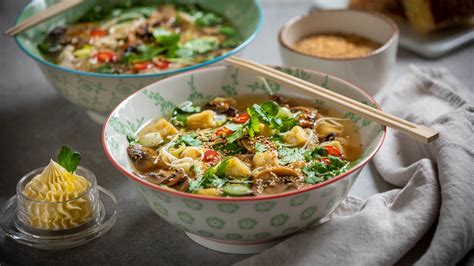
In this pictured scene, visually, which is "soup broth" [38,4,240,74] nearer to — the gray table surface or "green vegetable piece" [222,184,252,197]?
the gray table surface

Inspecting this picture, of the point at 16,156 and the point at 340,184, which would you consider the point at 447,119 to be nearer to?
the point at 340,184

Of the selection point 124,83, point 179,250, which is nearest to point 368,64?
point 124,83

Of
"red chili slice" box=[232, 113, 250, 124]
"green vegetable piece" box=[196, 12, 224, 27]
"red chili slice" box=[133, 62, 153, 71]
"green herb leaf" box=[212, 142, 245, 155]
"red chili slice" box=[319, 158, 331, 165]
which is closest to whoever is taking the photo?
"red chili slice" box=[319, 158, 331, 165]

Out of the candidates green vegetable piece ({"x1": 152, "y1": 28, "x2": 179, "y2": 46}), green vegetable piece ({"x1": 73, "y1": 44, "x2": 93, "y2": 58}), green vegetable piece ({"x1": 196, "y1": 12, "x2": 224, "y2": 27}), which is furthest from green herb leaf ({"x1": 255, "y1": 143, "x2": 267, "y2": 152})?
green vegetable piece ({"x1": 196, "y1": 12, "x2": 224, "y2": 27})

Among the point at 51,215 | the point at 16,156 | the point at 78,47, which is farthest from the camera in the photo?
the point at 78,47

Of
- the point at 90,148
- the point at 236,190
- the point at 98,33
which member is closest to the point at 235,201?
the point at 236,190

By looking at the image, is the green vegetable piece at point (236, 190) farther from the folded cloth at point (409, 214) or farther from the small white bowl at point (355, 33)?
the small white bowl at point (355, 33)

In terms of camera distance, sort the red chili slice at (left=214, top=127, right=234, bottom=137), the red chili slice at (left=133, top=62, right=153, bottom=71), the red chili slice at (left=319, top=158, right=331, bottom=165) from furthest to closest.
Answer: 1. the red chili slice at (left=133, top=62, right=153, bottom=71)
2. the red chili slice at (left=214, top=127, right=234, bottom=137)
3. the red chili slice at (left=319, top=158, right=331, bottom=165)
